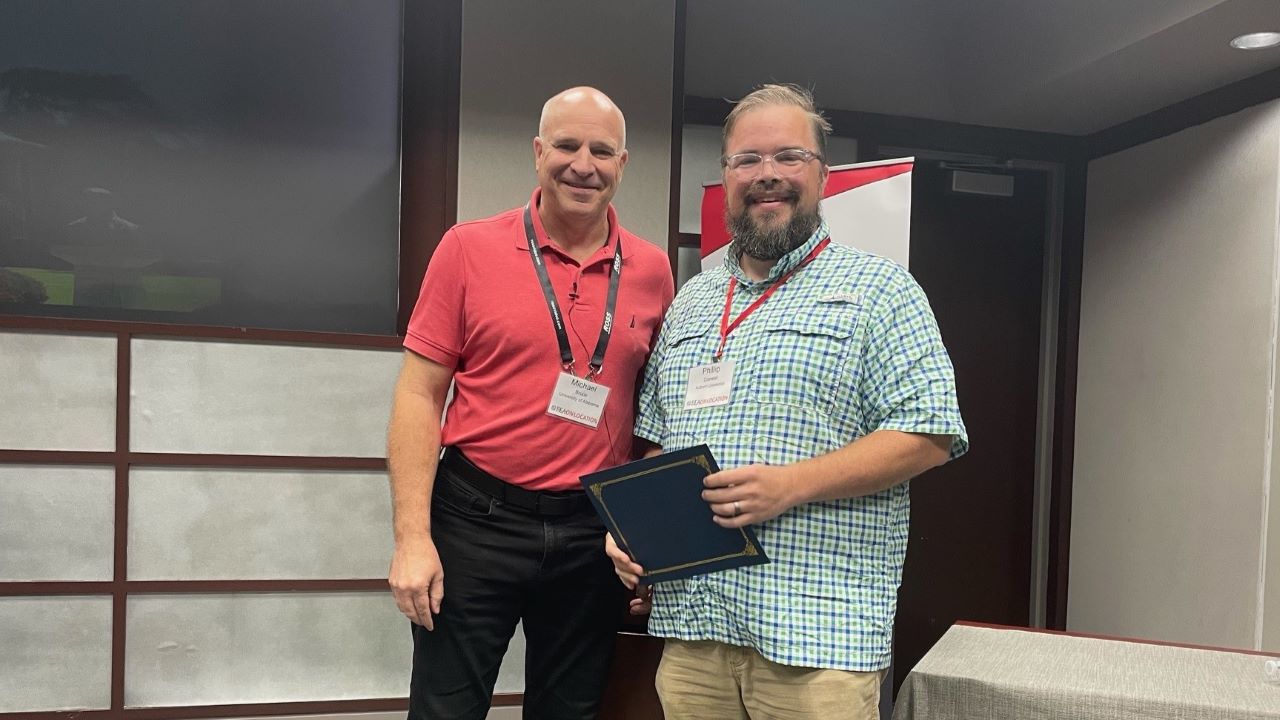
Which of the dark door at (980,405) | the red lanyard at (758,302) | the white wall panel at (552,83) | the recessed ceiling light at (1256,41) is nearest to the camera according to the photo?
the red lanyard at (758,302)

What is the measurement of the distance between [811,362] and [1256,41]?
270 centimetres

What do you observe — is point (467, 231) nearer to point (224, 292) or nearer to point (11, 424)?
point (224, 292)

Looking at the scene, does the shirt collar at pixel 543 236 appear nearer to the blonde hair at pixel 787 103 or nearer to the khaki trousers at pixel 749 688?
the blonde hair at pixel 787 103

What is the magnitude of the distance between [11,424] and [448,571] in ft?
5.68

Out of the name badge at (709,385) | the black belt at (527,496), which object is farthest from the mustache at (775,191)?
the black belt at (527,496)

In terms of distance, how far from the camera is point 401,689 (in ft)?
9.49

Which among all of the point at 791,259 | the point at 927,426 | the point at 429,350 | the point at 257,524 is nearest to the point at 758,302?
the point at 791,259

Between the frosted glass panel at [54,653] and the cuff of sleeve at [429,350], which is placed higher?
the cuff of sleeve at [429,350]

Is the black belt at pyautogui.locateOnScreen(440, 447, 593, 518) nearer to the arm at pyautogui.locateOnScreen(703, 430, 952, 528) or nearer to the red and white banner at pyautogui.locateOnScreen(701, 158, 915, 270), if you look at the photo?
the arm at pyautogui.locateOnScreen(703, 430, 952, 528)

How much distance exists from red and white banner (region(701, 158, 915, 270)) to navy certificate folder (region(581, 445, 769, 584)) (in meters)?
1.43

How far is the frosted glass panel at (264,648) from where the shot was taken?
8.92ft

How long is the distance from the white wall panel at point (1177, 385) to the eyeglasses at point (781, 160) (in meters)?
2.72

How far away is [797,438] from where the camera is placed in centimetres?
139

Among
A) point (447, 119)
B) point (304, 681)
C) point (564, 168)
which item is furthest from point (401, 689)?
point (564, 168)
